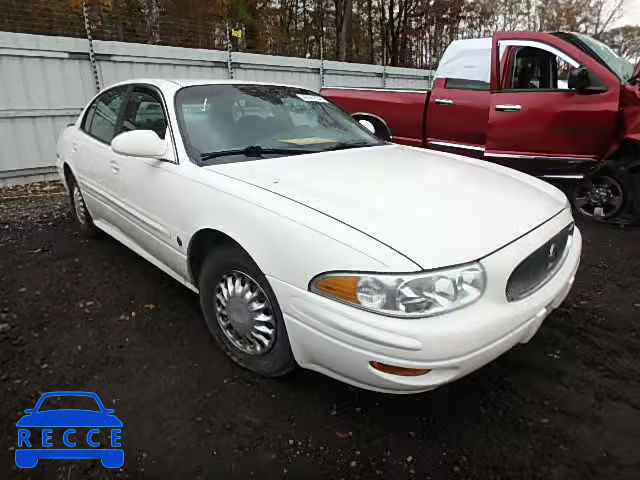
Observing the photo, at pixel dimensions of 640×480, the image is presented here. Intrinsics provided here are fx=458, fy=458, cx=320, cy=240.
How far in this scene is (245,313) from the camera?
2.30 m

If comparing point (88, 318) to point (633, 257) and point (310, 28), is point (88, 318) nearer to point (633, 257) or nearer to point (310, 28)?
point (633, 257)

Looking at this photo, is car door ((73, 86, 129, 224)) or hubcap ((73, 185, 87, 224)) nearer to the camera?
car door ((73, 86, 129, 224))

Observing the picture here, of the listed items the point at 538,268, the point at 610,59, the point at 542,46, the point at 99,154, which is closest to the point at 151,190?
the point at 99,154

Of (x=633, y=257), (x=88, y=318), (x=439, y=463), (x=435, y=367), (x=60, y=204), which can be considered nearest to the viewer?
(x=435, y=367)

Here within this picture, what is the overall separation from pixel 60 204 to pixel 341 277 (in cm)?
515

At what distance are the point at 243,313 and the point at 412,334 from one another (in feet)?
3.12

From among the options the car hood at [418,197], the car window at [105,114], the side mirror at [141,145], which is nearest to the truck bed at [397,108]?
the car hood at [418,197]

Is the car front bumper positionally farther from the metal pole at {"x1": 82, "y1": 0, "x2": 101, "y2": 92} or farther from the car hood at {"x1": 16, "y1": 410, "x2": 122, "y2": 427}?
the metal pole at {"x1": 82, "y1": 0, "x2": 101, "y2": 92}

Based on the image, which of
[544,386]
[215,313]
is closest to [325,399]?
[215,313]

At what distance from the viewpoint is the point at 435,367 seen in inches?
68.7

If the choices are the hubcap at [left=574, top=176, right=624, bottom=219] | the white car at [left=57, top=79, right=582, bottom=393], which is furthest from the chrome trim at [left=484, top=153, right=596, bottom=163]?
the white car at [left=57, top=79, right=582, bottom=393]

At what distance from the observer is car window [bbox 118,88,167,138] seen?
3006 mm

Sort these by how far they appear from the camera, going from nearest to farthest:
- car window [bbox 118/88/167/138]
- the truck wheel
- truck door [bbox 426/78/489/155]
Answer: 1. car window [bbox 118/88/167/138]
2. the truck wheel
3. truck door [bbox 426/78/489/155]

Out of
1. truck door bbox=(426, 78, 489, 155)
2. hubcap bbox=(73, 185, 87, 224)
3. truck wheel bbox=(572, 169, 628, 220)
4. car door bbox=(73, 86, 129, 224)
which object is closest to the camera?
car door bbox=(73, 86, 129, 224)
